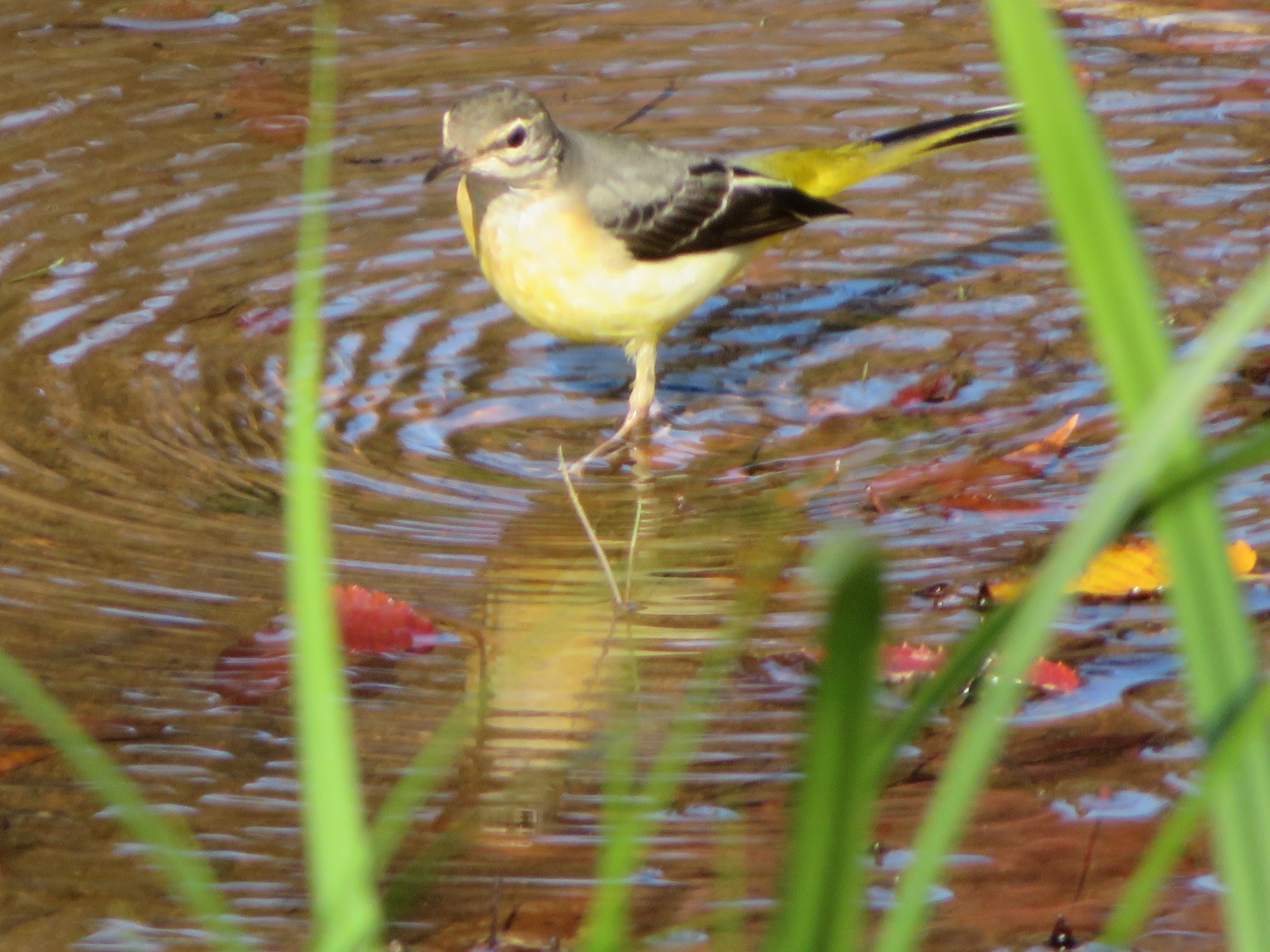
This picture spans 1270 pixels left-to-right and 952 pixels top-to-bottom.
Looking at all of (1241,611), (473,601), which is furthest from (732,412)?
(1241,611)

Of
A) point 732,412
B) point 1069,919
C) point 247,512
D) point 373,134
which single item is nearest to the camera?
point 1069,919

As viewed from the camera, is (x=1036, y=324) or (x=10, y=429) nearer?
(x=10, y=429)

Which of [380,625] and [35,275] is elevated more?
[35,275]

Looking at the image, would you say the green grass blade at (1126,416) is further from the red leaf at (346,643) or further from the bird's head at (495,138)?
the bird's head at (495,138)

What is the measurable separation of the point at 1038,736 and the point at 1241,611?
232cm

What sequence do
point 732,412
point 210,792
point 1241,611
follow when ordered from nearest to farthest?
point 1241,611, point 210,792, point 732,412

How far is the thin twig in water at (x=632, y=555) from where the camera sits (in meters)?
4.76

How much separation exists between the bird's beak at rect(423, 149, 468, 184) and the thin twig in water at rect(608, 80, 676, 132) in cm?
265

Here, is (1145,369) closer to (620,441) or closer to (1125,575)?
(1125,575)

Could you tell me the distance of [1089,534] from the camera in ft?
5.09

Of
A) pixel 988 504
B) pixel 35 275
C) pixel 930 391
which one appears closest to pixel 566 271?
pixel 930 391

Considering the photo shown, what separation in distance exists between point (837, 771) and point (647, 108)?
7446mm

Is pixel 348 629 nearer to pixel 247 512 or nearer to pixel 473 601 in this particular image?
pixel 473 601

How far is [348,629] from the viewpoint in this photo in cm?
452
